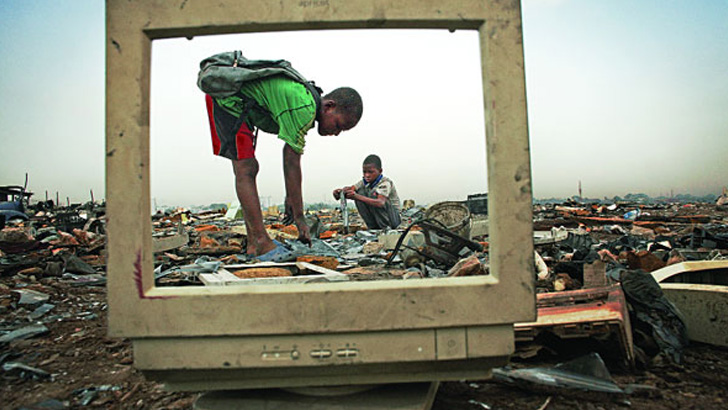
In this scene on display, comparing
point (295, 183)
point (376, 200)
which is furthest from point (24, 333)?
point (376, 200)

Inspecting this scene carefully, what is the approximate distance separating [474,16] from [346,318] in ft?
2.68

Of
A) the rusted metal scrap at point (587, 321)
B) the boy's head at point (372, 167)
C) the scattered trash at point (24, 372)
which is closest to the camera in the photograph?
the rusted metal scrap at point (587, 321)

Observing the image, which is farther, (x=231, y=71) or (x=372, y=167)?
(x=372, y=167)

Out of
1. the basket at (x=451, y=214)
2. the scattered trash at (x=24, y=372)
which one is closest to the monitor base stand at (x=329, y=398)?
the scattered trash at (x=24, y=372)

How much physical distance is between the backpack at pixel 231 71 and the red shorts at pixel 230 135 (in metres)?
0.20

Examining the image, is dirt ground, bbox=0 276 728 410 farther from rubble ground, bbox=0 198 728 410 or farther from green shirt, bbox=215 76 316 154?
green shirt, bbox=215 76 316 154

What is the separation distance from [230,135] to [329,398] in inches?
94.4

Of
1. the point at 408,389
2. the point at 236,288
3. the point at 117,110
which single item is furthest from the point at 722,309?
the point at 117,110

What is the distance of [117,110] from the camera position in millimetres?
950

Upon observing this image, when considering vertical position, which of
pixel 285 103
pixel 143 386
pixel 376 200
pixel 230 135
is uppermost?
pixel 285 103

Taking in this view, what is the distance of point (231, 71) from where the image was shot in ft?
8.91

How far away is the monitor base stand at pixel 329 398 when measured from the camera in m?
1.03

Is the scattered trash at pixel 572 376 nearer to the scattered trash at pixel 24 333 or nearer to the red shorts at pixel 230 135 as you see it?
the scattered trash at pixel 24 333

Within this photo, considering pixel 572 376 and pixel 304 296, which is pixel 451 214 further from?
pixel 304 296
